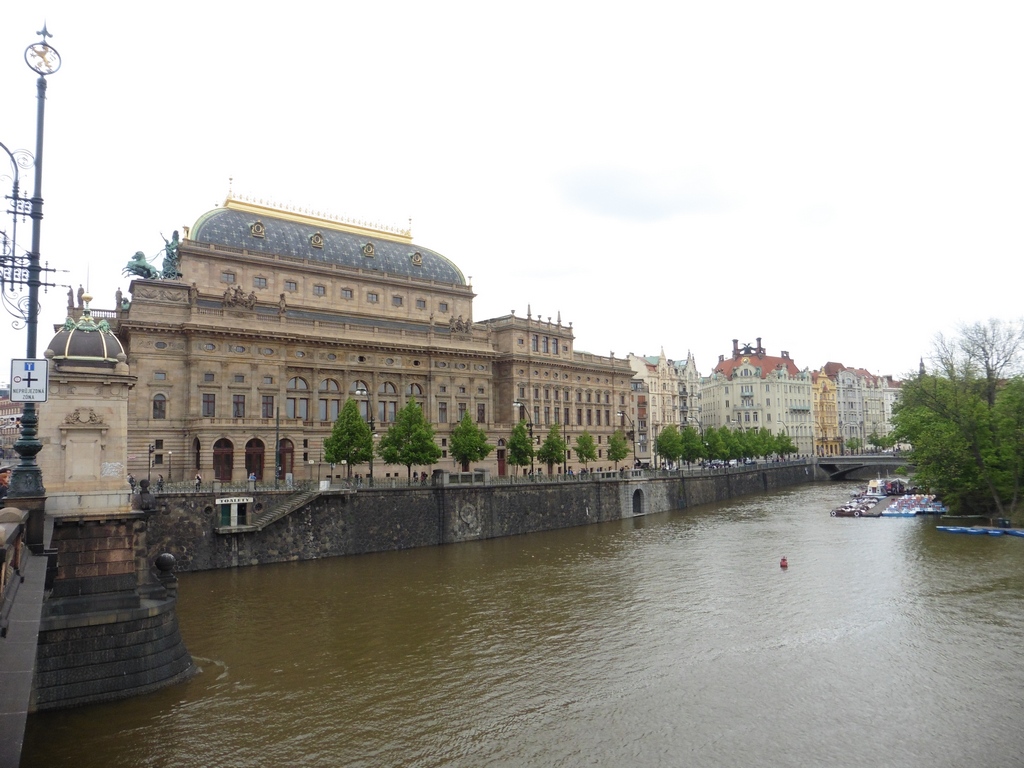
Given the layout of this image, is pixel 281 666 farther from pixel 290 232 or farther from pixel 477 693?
pixel 290 232

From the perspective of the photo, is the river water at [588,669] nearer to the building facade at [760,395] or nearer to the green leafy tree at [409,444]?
the green leafy tree at [409,444]

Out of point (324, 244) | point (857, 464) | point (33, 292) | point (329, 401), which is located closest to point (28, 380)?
point (33, 292)

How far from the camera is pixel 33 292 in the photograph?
2175cm

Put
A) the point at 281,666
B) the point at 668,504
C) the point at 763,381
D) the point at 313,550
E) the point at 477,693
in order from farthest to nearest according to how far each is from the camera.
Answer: the point at 763,381, the point at 668,504, the point at 313,550, the point at 281,666, the point at 477,693

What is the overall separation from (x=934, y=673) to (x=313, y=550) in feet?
129

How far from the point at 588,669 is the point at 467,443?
1829 inches

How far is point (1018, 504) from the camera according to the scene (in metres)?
64.9

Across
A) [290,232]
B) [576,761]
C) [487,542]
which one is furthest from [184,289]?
[576,761]

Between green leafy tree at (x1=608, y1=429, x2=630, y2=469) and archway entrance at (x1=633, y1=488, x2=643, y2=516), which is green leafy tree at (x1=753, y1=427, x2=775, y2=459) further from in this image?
archway entrance at (x1=633, y1=488, x2=643, y2=516)

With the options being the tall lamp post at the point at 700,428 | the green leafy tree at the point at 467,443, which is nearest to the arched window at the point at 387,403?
the green leafy tree at the point at 467,443

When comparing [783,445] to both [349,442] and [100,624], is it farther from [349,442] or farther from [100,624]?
[100,624]

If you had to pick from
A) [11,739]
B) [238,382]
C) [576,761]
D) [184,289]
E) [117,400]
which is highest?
[184,289]

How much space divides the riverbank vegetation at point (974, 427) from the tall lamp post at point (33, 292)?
69.3 meters

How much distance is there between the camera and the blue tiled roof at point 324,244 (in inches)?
2876
